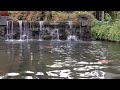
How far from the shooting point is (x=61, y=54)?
45.4ft

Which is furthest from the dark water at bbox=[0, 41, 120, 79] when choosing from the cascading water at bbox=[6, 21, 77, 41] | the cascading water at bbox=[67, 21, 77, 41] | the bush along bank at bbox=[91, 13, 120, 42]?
the cascading water at bbox=[6, 21, 77, 41]

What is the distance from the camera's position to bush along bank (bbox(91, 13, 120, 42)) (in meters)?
19.6

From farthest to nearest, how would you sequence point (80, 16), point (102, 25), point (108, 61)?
1. point (80, 16)
2. point (102, 25)
3. point (108, 61)

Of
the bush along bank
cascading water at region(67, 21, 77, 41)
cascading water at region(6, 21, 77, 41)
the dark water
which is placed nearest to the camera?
the dark water

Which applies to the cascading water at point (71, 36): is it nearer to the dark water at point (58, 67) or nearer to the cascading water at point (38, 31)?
the cascading water at point (38, 31)

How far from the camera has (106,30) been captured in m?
21.1

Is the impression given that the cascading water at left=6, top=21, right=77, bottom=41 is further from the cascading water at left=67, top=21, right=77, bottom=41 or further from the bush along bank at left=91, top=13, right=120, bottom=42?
the bush along bank at left=91, top=13, right=120, bottom=42

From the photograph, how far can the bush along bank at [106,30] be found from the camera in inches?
772

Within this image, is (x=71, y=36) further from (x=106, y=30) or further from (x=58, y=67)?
(x=58, y=67)

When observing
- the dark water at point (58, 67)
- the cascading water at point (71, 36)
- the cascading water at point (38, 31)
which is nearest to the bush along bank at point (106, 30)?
the cascading water at point (71, 36)

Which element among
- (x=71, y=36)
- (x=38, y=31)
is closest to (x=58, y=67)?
(x=71, y=36)
